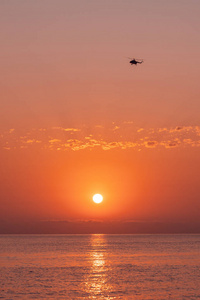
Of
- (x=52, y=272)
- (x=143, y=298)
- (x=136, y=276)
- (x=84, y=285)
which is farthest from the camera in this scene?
(x=52, y=272)

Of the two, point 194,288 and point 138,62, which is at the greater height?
point 138,62

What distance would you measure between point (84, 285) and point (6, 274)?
2203 cm

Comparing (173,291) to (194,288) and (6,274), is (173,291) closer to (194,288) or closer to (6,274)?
(194,288)

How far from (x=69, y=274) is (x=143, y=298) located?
30.3 meters

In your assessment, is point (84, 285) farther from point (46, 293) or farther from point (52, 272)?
point (52, 272)

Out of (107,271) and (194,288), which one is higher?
(107,271)

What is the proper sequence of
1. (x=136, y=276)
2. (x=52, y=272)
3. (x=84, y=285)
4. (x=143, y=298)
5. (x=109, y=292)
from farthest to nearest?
1. (x=52, y=272)
2. (x=136, y=276)
3. (x=84, y=285)
4. (x=109, y=292)
5. (x=143, y=298)

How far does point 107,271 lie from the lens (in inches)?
3789

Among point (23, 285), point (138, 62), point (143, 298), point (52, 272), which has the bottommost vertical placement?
point (143, 298)

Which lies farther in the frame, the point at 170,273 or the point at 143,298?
the point at 170,273

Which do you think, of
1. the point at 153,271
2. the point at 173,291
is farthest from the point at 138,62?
the point at 173,291

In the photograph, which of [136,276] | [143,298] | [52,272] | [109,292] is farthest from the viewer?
[52,272]

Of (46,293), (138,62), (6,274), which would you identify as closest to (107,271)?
(6,274)

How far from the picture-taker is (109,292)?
66125mm
